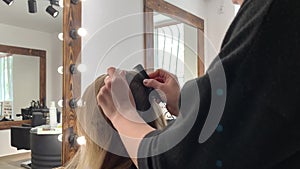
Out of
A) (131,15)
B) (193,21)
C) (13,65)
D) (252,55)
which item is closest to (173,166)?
(252,55)

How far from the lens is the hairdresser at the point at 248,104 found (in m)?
0.34

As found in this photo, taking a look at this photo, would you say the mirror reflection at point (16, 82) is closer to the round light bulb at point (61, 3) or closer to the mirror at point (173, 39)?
the round light bulb at point (61, 3)

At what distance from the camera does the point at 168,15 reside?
2.47 meters

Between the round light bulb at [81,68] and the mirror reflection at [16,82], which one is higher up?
the round light bulb at [81,68]

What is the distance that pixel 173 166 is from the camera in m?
0.39

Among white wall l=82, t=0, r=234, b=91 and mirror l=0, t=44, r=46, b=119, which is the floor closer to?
mirror l=0, t=44, r=46, b=119

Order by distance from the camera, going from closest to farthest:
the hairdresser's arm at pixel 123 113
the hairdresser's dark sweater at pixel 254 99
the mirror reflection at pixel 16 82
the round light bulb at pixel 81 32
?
the hairdresser's dark sweater at pixel 254 99, the hairdresser's arm at pixel 123 113, the mirror reflection at pixel 16 82, the round light bulb at pixel 81 32

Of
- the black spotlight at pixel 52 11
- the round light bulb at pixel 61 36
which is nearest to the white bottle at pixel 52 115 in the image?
the round light bulb at pixel 61 36

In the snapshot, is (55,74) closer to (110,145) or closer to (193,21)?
(110,145)

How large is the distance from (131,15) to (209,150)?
1.87m

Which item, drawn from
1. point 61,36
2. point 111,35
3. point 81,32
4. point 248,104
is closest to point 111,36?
point 111,35

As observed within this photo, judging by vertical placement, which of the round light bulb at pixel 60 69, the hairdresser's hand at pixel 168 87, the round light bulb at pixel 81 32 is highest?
the round light bulb at pixel 81 32

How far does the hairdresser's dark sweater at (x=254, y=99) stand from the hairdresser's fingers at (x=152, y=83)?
1.05 ft

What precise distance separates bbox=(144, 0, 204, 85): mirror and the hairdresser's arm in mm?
1394
